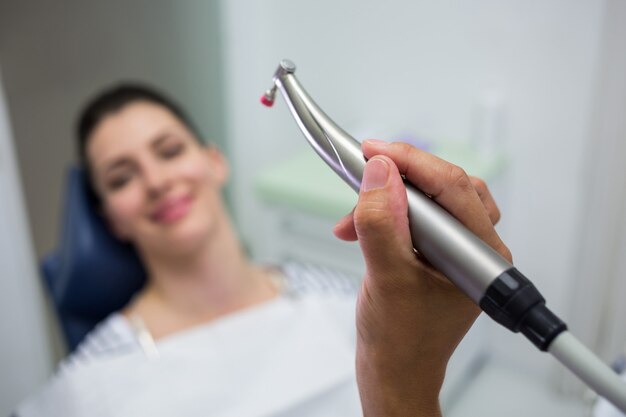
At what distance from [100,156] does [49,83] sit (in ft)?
2.19

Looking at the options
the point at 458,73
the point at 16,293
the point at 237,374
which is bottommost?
the point at 16,293

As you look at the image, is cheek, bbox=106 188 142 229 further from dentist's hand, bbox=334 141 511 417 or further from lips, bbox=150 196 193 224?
dentist's hand, bbox=334 141 511 417

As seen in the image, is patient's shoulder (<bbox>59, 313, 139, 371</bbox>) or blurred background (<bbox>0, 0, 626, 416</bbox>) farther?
patient's shoulder (<bbox>59, 313, 139, 371</bbox>)

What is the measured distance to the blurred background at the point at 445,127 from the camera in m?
0.61

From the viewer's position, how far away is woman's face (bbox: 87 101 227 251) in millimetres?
962

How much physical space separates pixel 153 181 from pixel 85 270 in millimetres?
233

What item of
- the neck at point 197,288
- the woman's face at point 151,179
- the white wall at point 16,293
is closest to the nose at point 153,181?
the woman's face at point 151,179

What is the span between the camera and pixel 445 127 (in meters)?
1.04

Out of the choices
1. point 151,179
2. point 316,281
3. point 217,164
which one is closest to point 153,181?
point 151,179

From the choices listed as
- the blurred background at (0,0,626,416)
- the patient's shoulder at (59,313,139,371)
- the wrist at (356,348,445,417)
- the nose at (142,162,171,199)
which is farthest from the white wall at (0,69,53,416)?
the wrist at (356,348,445,417)

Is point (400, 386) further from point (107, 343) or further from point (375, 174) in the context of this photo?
point (107, 343)

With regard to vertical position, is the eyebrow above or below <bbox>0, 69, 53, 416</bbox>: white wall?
above

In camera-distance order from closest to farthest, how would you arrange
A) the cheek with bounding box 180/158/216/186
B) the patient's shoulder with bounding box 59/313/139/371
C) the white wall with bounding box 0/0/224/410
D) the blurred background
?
the blurred background < the patient's shoulder with bounding box 59/313/139/371 < the cheek with bounding box 180/158/216/186 < the white wall with bounding box 0/0/224/410

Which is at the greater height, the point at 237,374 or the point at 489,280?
the point at 489,280
